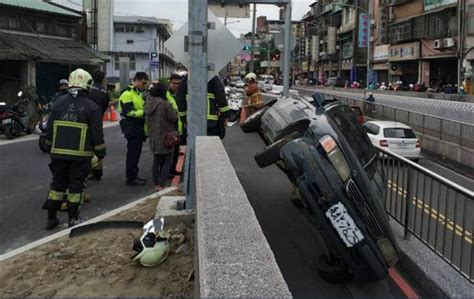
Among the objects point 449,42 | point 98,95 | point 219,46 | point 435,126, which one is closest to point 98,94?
point 98,95

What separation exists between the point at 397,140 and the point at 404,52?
33787 mm

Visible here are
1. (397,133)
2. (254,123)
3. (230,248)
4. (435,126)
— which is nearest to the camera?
(230,248)

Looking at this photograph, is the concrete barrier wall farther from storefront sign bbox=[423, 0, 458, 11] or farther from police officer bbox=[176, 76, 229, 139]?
storefront sign bbox=[423, 0, 458, 11]

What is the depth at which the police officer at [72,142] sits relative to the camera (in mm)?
6336

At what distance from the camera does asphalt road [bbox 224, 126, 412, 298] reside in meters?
4.66

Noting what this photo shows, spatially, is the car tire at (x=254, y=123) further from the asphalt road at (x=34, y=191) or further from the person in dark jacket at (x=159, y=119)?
the asphalt road at (x=34, y=191)

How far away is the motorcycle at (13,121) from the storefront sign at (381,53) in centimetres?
4286

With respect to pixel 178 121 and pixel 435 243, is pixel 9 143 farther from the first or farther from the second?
pixel 435 243

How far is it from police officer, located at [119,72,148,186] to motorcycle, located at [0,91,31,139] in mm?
8252

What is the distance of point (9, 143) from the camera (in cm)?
1516

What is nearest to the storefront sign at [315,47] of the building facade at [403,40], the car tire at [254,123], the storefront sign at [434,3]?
the building facade at [403,40]

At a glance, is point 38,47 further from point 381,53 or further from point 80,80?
point 381,53

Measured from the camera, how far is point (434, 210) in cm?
532

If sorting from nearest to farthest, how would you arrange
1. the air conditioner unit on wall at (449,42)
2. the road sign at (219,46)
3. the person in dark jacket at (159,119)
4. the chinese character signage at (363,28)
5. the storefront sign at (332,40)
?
the road sign at (219,46) < the person in dark jacket at (159,119) < the air conditioner unit on wall at (449,42) < the chinese character signage at (363,28) < the storefront sign at (332,40)
